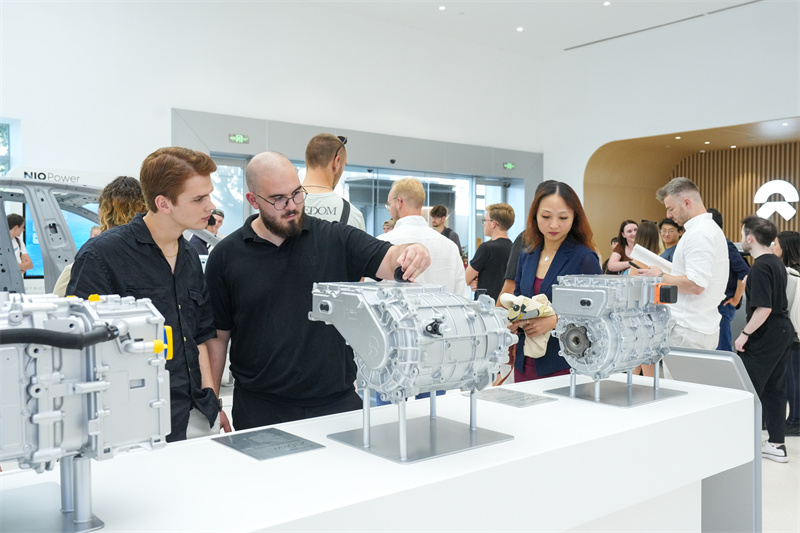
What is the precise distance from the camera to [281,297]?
7.70 ft

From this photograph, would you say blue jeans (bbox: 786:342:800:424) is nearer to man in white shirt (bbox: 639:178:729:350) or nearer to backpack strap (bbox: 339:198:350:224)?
man in white shirt (bbox: 639:178:729:350)

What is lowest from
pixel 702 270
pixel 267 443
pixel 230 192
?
pixel 267 443

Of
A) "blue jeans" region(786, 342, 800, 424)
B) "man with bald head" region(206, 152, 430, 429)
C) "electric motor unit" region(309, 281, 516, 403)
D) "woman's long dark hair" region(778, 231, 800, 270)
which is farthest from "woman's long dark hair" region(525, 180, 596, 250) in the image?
"blue jeans" region(786, 342, 800, 424)

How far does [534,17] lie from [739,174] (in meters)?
5.37

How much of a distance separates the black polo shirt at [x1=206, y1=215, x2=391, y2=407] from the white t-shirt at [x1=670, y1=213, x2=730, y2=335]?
2485 mm

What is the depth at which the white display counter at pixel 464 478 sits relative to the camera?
1257 mm

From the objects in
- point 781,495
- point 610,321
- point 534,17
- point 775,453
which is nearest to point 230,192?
point 534,17

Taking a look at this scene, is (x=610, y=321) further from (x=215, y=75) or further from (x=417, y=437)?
(x=215, y=75)

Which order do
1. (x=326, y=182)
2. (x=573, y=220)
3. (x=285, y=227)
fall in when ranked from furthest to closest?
(x=326, y=182)
(x=573, y=220)
(x=285, y=227)

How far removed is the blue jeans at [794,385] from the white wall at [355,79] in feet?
14.5

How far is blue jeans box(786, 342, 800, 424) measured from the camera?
5.34 meters

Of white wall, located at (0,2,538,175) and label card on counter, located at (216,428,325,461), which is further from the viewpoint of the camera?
white wall, located at (0,2,538,175)

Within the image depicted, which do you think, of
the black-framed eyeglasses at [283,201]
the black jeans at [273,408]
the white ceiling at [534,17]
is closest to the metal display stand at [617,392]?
the black jeans at [273,408]

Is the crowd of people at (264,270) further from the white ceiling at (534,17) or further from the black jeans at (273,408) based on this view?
the white ceiling at (534,17)
